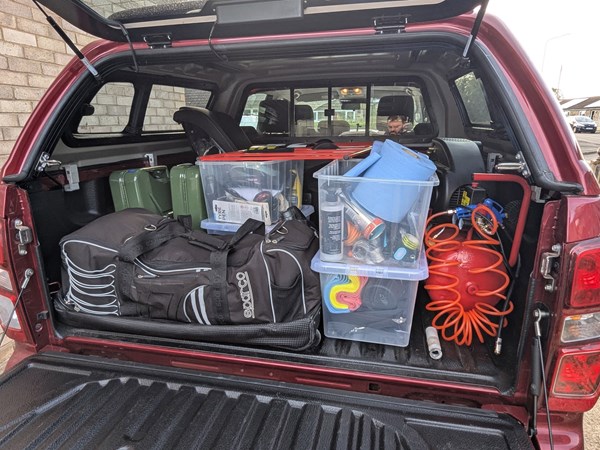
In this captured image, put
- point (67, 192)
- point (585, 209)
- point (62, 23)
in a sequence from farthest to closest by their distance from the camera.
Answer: point (62, 23), point (67, 192), point (585, 209)

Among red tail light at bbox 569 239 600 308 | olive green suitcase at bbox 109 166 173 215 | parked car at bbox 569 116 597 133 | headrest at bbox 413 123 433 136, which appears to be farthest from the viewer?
parked car at bbox 569 116 597 133

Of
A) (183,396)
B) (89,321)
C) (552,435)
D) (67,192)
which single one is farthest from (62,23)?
(552,435)

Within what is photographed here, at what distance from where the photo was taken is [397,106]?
3209 mm

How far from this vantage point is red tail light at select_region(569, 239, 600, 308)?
987 mm

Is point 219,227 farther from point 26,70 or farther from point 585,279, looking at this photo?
point 26,70

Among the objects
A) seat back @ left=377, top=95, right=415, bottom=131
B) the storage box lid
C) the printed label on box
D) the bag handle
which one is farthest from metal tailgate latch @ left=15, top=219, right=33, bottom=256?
seat back @ left=377, top=95, right=415, bottom=131

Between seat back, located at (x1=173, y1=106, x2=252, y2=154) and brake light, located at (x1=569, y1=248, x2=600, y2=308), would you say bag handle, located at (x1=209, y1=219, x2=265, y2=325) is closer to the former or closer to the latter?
brake light, located at (x1=569, y1=248, x2=600, y2=308)

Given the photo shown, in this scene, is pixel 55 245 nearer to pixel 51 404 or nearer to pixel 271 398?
pixel 51 404

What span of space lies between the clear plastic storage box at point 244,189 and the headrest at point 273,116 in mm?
1398

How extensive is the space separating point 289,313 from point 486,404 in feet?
2.37

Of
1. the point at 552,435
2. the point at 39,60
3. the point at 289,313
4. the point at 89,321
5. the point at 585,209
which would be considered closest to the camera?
the point at 585,209

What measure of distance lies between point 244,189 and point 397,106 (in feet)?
5.78

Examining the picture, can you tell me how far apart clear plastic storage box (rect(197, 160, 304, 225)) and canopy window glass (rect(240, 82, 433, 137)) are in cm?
132

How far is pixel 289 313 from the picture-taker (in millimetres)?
1451
